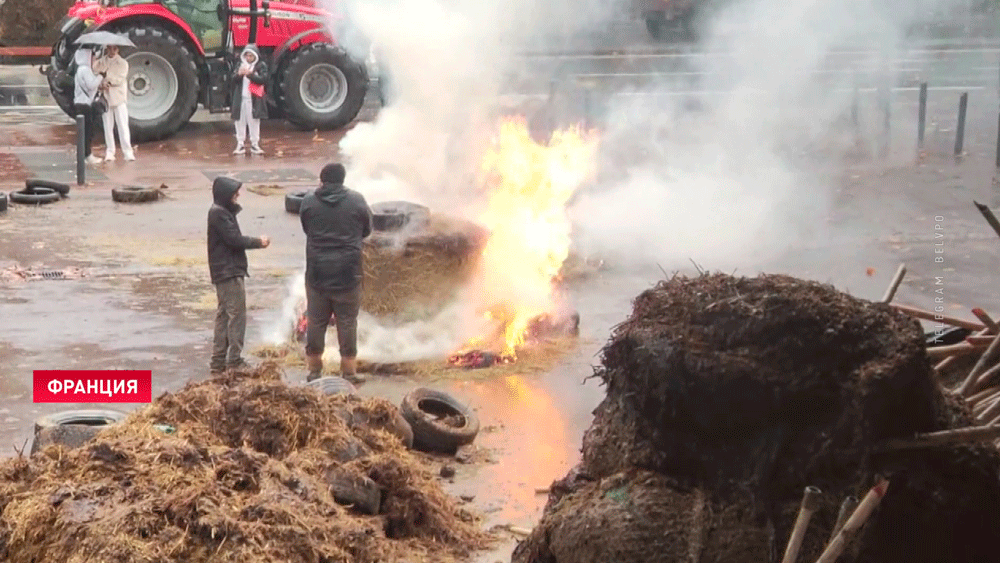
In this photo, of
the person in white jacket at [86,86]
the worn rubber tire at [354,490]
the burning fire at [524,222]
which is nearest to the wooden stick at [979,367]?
the worn rubber tire at [354,490]

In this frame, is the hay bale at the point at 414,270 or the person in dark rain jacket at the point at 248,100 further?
the person in dark rain jacket at the point at 248,100

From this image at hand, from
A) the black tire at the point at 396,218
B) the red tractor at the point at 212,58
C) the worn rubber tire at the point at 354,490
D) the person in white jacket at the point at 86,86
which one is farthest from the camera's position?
the red tractor at the point at 212,58

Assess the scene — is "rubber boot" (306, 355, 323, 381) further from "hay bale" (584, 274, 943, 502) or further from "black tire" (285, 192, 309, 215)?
"black tire" (285, 192, 309, 215)

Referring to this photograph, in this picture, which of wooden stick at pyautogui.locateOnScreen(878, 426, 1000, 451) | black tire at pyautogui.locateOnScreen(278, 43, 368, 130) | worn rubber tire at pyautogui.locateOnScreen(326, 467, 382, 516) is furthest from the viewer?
black tire at pyautogui.locateOnScreen(278, 43, 368, 130)

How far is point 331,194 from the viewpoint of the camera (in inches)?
404

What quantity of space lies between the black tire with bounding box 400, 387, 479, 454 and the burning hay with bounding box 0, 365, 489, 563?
43 centimetres

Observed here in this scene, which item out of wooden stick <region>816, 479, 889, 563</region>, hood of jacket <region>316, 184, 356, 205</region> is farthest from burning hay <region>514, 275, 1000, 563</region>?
hood of jacket <region>316, 184, 356, 205</region>

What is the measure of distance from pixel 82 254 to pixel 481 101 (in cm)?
439

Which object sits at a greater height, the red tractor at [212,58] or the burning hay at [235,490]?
the red tractor at [212,58]

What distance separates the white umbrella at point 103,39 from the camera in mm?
19484

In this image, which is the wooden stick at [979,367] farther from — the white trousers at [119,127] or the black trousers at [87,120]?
the black trousers at [87,120]

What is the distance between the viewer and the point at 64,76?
2120 centimetres

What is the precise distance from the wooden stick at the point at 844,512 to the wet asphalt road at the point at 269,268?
3059 millimetres

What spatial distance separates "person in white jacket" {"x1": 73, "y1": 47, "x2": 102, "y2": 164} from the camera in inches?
772
